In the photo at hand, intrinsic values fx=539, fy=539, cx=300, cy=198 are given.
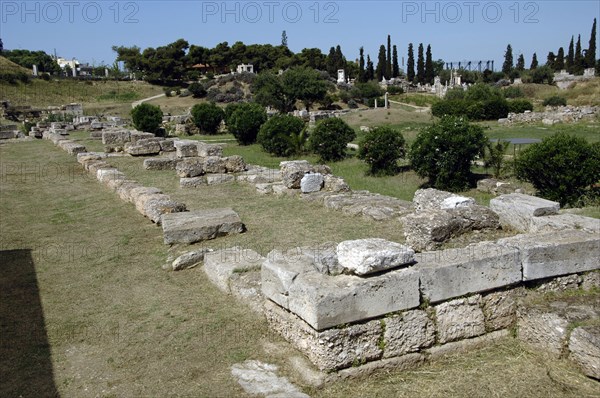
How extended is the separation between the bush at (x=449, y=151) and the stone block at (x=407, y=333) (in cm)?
896

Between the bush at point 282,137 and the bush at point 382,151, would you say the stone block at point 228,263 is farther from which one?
the bush at point 282,137

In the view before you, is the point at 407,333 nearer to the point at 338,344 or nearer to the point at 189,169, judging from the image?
the point at 338,344

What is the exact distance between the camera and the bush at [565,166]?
35.1 feet

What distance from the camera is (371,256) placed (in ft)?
14.7

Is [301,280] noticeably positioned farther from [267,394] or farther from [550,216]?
[550,216]

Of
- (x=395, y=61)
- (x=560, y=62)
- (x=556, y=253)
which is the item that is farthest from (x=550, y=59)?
(x=556, y=253)

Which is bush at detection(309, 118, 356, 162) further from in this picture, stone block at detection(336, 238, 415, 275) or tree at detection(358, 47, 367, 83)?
tree at detection(358, 47, 367, 83)

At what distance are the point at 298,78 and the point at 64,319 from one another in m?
41.3

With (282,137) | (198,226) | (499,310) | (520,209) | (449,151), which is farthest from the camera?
(282,137)

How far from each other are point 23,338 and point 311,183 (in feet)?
21.9

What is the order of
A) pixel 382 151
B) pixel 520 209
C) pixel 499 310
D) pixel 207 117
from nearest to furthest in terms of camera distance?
pixel 499 310
pixel 520 209
pixel 382 151
pixel 207 117

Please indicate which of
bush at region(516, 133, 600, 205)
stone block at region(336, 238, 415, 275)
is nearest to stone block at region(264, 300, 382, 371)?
stone block at region(336, 238, 415, 275)

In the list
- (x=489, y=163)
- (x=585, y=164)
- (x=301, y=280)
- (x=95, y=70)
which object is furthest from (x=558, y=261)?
(x=95, y=70)

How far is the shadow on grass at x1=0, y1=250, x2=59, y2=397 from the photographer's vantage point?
167 inches
